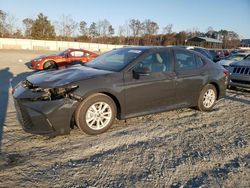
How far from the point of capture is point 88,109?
4.63 metres

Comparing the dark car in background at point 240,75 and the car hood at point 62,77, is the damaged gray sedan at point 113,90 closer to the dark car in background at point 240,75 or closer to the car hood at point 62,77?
the car hood at point 62,77

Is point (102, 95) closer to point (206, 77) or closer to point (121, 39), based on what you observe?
point (206, 77)

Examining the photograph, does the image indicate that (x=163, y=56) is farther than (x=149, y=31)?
No

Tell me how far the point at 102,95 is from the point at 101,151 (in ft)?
3.57

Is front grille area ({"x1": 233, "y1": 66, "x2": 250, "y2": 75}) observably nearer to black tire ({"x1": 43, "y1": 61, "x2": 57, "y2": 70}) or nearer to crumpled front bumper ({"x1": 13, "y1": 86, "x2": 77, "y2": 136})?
crumpled front bumper ({"x1": 13, "y1": 86, "x2": 77, "y2": 136})

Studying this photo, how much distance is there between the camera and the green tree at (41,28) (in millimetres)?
63531

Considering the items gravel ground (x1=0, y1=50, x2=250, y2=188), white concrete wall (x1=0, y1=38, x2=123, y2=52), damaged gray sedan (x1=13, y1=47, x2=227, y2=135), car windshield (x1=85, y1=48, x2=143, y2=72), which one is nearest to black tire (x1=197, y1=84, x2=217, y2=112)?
damaged gray sedan (x1=13, y1=47, x2=227, y2=135)

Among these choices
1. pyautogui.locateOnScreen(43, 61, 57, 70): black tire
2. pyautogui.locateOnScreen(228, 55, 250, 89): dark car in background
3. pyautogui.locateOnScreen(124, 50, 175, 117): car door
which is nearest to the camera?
pyautogui.locateOnScreen(124, 50, 175, 117): car door

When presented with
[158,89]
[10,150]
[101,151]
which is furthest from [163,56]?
[10,150]

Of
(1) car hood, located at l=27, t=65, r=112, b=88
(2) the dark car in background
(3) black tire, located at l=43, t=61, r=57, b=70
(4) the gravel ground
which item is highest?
(1) car hood, located at l=27, t=65, r=112, b=88

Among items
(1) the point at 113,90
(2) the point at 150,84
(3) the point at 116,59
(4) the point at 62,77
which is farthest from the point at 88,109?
(3) the point at 116,59

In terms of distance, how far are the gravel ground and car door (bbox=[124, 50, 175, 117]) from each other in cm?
39

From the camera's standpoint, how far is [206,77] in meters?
6.41

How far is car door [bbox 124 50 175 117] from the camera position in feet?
A: 16.7
